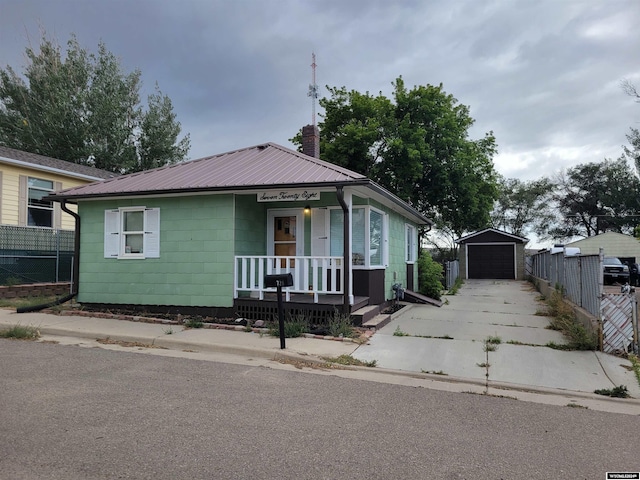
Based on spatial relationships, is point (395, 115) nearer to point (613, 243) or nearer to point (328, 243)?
point (328, 243)

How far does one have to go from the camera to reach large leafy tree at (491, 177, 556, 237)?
47.3 metres

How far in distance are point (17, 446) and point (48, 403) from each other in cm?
109

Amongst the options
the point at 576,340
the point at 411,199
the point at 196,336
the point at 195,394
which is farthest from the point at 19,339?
the point at 411,199

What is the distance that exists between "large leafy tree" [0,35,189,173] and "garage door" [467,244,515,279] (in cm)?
2082

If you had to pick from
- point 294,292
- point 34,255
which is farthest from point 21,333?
point 34,255

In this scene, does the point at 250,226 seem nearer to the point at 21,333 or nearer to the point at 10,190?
the point at 21,333

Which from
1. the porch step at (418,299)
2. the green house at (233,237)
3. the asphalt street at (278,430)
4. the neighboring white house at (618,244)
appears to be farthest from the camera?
the neighboring white house at (618,244)

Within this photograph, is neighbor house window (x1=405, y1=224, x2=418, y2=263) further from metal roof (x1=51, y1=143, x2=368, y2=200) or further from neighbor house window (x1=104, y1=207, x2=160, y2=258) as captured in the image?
neighbor house window (x1=104, y1=207, x2=160, y2=258)

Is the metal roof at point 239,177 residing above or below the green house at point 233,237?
above

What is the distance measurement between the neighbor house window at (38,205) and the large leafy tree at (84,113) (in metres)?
11.1

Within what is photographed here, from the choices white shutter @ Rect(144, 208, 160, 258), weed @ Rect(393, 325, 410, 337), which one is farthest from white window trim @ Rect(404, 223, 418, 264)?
white shutter @ Rect(144, 208, 160, 258)

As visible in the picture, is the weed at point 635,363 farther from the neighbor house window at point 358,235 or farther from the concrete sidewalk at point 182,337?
the neighbor house window at point 358,235

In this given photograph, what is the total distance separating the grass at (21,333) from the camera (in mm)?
7641

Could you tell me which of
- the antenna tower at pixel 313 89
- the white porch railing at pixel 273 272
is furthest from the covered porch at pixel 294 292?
the antenna tower at pixel 313 89
